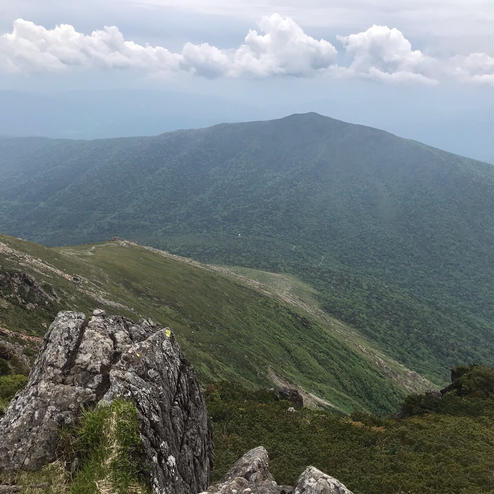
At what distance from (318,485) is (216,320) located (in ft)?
333

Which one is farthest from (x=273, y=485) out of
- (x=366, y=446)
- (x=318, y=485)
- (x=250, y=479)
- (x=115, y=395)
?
(x=366, y=446)

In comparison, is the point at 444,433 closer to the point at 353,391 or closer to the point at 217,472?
the point at 217,472

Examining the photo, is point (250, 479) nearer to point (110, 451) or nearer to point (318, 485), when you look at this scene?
point (318, 485)

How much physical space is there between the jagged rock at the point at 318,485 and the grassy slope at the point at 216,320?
44.9 meters

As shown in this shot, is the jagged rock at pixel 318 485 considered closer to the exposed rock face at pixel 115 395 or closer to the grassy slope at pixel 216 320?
the exposed rock face at pixel 115 395

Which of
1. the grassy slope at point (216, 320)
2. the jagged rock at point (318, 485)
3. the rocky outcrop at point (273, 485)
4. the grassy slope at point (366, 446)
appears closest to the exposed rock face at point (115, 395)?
the rocky outcrop at point (273, 485)

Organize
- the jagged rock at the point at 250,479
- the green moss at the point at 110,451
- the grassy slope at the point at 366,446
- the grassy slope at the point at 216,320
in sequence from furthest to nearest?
the grassy slope at the point at 216,320
the grassy slope at the point at 366,446
the jagged rock at the point at 250,479
the green moss at the point at 110,451

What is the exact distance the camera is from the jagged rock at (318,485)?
41.1 feet

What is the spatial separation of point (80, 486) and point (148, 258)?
137 m

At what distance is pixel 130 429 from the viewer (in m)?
12.1

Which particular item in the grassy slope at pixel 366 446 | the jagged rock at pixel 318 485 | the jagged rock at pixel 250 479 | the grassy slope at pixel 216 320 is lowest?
the grassy slope at pixel 216 320

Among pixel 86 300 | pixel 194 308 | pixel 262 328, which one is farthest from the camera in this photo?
pixel 262 328

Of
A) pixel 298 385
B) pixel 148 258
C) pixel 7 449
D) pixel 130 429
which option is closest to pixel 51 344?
pixel 7 449

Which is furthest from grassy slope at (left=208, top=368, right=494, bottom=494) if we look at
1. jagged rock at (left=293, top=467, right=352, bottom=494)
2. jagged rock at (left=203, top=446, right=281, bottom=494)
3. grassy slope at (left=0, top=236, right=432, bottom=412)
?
grassy slope at (left=0, top=236, right=432, bottom=412)
